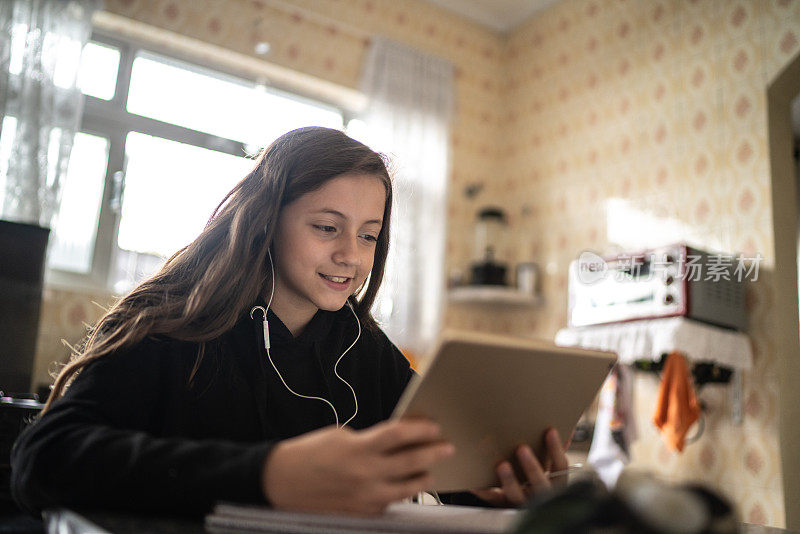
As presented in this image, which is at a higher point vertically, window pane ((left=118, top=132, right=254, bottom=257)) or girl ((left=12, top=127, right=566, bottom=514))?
window pane ((left=118, top=132, right=254, bottom=257))

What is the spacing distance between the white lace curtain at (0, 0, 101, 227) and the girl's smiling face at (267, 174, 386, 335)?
6.56 feet

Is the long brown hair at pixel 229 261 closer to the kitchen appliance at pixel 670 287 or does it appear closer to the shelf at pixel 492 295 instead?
the kitchen appliance at pixel 670 287

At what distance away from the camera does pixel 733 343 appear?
257 centimetres

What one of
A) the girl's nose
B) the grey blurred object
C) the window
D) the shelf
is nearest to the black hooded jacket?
the girl's nose

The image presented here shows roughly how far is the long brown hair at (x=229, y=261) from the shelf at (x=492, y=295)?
2459mm

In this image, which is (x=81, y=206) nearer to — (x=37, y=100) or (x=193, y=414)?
(x=37, y=100)

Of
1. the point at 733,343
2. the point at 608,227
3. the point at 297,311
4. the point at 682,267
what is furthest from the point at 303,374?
the point at 608,227

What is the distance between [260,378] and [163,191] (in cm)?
248

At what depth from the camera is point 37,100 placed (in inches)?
109

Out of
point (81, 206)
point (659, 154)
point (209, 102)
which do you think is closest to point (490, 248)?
point (659, 154)

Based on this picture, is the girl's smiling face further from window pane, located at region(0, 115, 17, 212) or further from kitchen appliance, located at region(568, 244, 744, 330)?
window pane, located at region(0, 115, 17, 212)

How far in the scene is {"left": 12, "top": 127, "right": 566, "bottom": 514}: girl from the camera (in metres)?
0.60

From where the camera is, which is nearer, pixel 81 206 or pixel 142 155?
pixel 81 206

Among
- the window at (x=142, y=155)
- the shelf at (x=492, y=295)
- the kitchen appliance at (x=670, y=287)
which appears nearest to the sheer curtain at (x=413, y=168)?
the shelf at (x=492, y=295)
